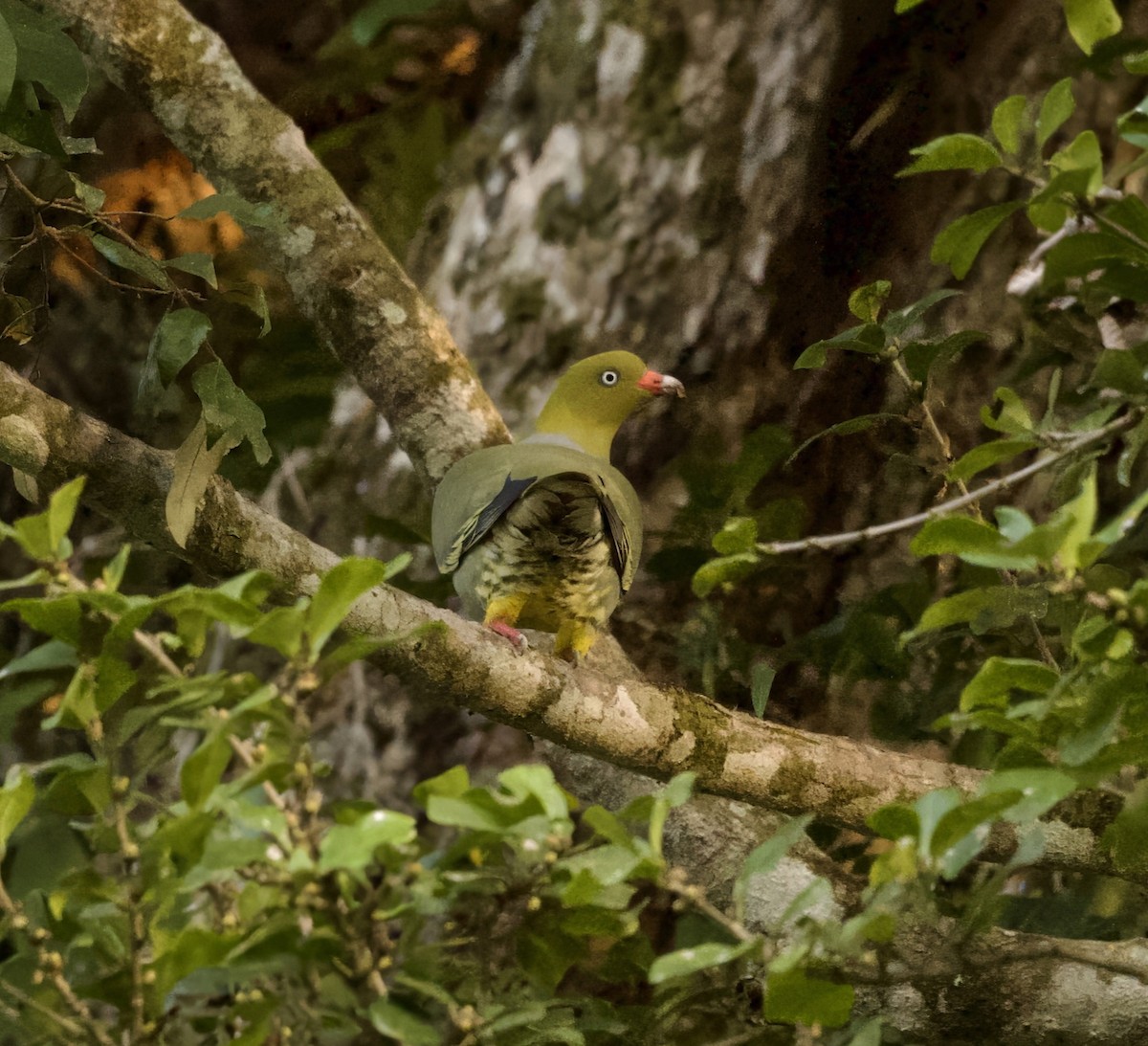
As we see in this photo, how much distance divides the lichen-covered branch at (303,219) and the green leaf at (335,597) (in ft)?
4.50

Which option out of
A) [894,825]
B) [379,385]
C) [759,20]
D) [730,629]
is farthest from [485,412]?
[894,825]

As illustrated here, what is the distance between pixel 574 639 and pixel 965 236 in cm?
118

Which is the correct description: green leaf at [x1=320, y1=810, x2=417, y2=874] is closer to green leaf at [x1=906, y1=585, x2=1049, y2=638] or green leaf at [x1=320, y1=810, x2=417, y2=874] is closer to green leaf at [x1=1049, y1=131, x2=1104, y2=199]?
green leaf at [x1=906, y1=585, x2=1049, y2=638]

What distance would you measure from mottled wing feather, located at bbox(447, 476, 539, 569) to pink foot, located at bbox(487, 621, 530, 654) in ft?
0.44

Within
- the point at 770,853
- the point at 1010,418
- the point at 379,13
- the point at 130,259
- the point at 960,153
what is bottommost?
the point at 770,853

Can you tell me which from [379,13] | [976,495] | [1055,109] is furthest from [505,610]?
[379,13]

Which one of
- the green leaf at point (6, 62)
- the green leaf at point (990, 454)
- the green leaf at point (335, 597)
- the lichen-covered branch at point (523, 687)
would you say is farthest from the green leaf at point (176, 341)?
the green leaf at point (990, 454)

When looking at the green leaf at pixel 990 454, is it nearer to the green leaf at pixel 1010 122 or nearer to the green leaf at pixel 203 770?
the green leaf at pixel 1010 122

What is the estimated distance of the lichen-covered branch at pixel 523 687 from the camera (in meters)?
1.52

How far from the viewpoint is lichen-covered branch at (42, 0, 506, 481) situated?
7.15 feet

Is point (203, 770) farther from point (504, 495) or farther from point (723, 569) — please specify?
point (504, 495)

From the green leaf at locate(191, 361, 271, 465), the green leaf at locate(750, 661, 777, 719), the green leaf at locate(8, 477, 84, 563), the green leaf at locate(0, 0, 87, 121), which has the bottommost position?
the green leaf at locate(750, 661, 777, 719)

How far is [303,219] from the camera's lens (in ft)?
7.27

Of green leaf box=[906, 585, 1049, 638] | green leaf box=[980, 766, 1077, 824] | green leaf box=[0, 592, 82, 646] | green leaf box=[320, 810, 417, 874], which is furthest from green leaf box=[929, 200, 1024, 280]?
green leaf box=[0, 592, 82, 646]
